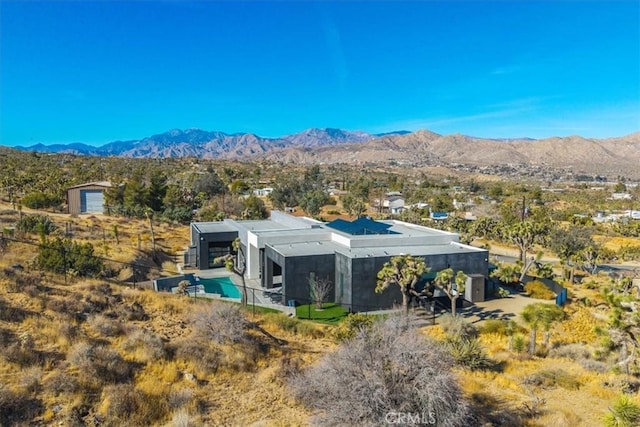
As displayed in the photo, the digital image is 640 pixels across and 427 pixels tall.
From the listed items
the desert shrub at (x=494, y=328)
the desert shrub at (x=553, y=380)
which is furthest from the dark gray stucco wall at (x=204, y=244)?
the desert shrub at (x=553, y=380)

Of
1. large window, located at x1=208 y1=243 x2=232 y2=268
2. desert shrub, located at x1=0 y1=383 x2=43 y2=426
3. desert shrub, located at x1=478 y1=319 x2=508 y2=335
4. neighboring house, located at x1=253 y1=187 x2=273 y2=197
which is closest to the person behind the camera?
desert shrub, located at x1=0 y1=383 x2=43 y2=426

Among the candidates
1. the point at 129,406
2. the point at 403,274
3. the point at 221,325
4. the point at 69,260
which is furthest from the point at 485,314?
the point at 69,260

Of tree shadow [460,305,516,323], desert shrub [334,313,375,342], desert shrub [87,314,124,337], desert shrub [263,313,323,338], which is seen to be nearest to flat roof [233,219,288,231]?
desert shrub [263,313,323,338]

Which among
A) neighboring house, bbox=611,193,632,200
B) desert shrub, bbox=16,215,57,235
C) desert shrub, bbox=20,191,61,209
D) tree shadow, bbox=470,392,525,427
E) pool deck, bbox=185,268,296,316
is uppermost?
desert shrub, bbox=20,191,61,209

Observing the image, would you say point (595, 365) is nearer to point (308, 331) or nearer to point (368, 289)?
point (308, 331)

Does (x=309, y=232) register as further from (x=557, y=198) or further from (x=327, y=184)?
(x=557, y=198)

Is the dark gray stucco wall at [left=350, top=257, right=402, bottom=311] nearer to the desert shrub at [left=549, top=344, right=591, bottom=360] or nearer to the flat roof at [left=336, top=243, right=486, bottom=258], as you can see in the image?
the flat roof at [left=336, top=243, right=486, bottom=258]
